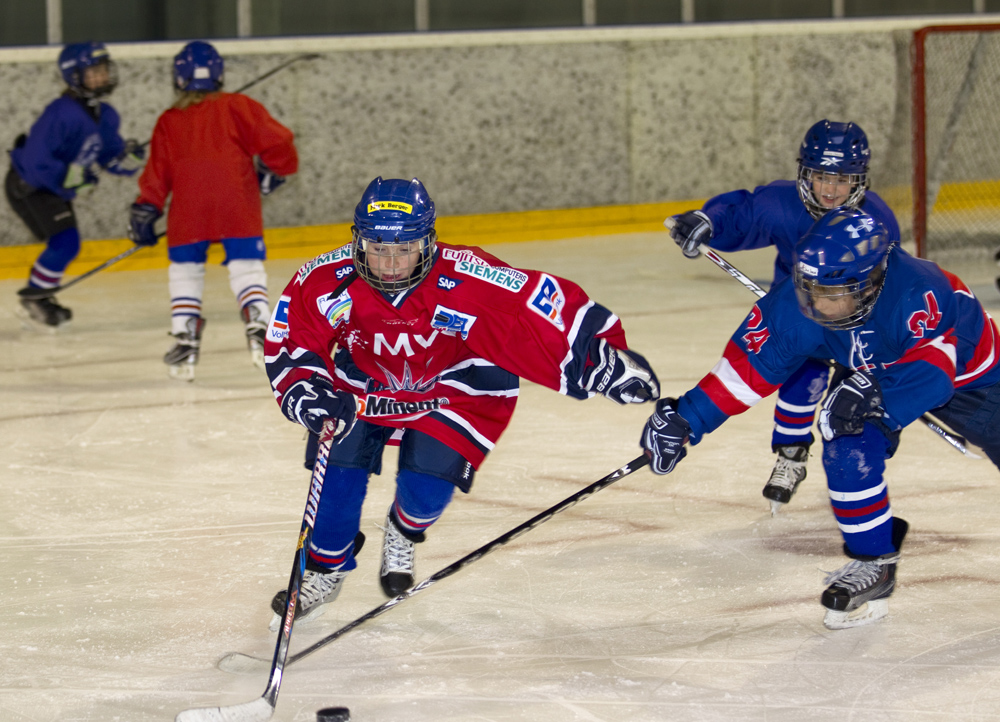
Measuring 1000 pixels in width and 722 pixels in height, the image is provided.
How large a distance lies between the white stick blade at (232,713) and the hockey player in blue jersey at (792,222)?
1479 mm

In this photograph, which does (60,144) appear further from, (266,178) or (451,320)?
(451,320)

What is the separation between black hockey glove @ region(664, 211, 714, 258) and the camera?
3.25 metres

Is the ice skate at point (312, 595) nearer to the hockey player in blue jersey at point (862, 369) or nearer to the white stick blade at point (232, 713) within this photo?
the white stick blade at point (232, 713)

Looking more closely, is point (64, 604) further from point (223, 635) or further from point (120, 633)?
point (223, 635)

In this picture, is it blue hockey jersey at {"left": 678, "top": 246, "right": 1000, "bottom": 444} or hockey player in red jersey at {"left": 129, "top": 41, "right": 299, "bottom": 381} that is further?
hockey player in red jersey at {"left": 129, "top": 41, "right": 299, "bottom": 381}

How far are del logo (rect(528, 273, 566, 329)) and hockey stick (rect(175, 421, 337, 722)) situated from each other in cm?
43

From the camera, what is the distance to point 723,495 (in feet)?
11.1

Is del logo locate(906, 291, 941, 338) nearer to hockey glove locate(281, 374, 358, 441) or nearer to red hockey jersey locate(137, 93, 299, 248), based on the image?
hockey glove locate(281, 374, 358, 441)

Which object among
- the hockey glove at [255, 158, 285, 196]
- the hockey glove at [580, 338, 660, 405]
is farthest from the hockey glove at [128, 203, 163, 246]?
the hockey glove at [580, 338, 660, 405]

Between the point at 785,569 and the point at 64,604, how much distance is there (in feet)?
4.89

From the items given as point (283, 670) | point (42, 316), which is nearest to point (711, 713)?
point (283, 670)

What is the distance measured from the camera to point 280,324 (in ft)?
8.34

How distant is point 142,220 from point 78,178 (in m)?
0.88

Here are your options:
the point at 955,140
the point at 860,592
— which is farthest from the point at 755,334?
the point at 955,140
